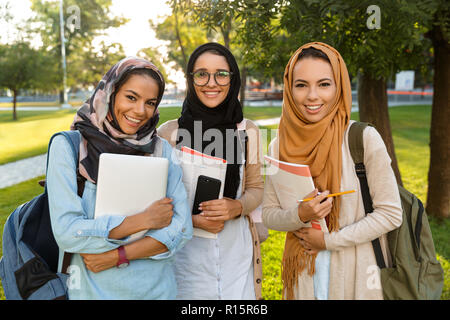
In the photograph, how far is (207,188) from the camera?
201cm

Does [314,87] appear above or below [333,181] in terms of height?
above

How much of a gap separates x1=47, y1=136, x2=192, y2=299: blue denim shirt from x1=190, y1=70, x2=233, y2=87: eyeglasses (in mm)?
492

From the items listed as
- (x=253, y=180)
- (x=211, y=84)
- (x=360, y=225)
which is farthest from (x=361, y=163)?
(x=211, y=84)

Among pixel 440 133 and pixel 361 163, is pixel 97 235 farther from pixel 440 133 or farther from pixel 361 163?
pixel 440 133

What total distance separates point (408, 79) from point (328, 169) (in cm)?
2766

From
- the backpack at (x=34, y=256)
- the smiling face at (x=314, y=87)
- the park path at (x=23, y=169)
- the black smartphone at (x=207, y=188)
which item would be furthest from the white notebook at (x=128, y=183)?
the park path at (x=23, y=169)

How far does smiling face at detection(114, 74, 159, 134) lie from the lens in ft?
5.91

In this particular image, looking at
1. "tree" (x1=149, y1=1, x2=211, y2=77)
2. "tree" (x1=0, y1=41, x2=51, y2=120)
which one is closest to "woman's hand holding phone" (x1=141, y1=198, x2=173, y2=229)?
"tree" (x1=149, y1=1, x2=211, y2=77)

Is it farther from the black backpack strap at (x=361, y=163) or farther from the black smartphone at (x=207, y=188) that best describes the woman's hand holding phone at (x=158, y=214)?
the black backpack strap at (x=361, y=163)

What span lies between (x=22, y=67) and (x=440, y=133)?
1319 centimetres

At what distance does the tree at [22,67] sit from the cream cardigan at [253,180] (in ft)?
24.7

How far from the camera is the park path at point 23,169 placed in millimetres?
4270

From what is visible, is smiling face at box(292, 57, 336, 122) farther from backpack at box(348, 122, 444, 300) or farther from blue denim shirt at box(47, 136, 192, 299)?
blue denim shirt at box(47, 136, 192, 299)

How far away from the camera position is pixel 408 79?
84.9 ft
